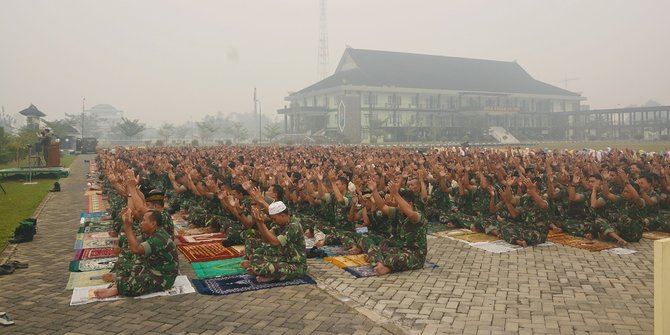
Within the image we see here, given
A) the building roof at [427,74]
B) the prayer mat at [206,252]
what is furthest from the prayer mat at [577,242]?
the building roof at [427,74]

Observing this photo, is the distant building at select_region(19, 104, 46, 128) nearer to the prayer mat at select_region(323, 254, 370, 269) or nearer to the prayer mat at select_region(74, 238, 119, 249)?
the prayer mat at select_region(74, 238, 119, 249)

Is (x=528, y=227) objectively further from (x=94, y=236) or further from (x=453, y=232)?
(x=94, y=236)

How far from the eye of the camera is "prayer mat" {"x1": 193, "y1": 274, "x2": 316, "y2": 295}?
6.50 m

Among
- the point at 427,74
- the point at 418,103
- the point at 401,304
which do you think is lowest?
the point at 401,304

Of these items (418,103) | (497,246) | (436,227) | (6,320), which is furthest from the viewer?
(418,103)

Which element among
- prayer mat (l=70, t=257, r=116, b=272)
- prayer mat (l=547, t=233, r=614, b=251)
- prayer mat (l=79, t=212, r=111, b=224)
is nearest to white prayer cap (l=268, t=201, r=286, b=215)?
prayer mat (l=70, t=257, r=116, b=272)

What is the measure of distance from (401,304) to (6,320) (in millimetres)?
4317

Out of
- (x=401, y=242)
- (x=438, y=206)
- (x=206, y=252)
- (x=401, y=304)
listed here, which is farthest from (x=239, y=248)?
(x=438, y=206)

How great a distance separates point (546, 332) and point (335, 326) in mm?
2133

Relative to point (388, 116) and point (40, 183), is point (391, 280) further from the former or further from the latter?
point (388, 116)

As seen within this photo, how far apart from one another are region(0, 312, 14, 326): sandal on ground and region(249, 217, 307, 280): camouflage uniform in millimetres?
2777

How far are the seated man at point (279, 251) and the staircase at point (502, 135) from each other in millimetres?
55908

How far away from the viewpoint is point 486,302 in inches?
237

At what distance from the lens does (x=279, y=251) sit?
688 cm
